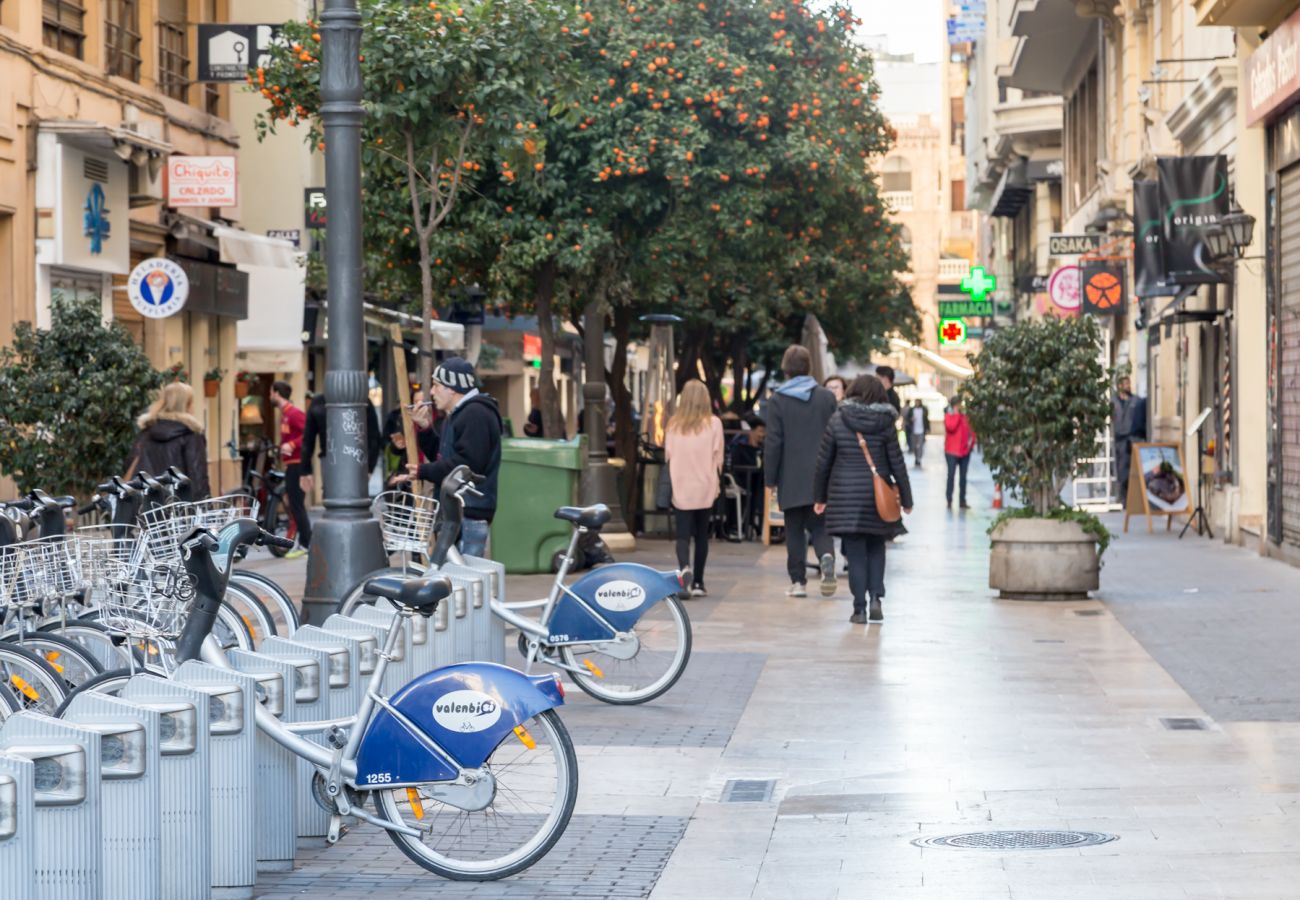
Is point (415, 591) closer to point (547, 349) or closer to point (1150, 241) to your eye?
point (547, 349)

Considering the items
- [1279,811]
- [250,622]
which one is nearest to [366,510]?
[250,622]

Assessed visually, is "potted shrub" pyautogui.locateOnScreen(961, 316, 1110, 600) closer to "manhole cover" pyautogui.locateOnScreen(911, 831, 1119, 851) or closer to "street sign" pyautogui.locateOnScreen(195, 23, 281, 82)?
"manhole cover" pyautogui.locateOnScreen(911, 831, 1119, 851)

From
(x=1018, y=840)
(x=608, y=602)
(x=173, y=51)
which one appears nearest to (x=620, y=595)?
(x=608, y=602)

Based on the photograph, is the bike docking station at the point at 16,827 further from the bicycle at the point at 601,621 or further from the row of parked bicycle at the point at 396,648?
the bicycle at the point at 601,621

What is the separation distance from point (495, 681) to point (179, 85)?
21.6 meters

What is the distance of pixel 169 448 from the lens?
14.3 metres

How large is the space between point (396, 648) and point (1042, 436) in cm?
827

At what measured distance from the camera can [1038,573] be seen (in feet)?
51.6

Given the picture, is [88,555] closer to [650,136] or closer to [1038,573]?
[1038,573]

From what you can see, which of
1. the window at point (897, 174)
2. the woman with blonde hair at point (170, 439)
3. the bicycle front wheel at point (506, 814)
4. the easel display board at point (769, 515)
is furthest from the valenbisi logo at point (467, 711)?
the window at point (897, 174)

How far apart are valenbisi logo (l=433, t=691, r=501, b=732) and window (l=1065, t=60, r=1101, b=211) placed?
3135 cm

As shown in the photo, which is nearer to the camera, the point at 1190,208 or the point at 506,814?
the point at 506,814

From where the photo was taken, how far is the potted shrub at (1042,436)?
1538 cm

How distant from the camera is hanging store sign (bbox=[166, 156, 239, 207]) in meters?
24.1
